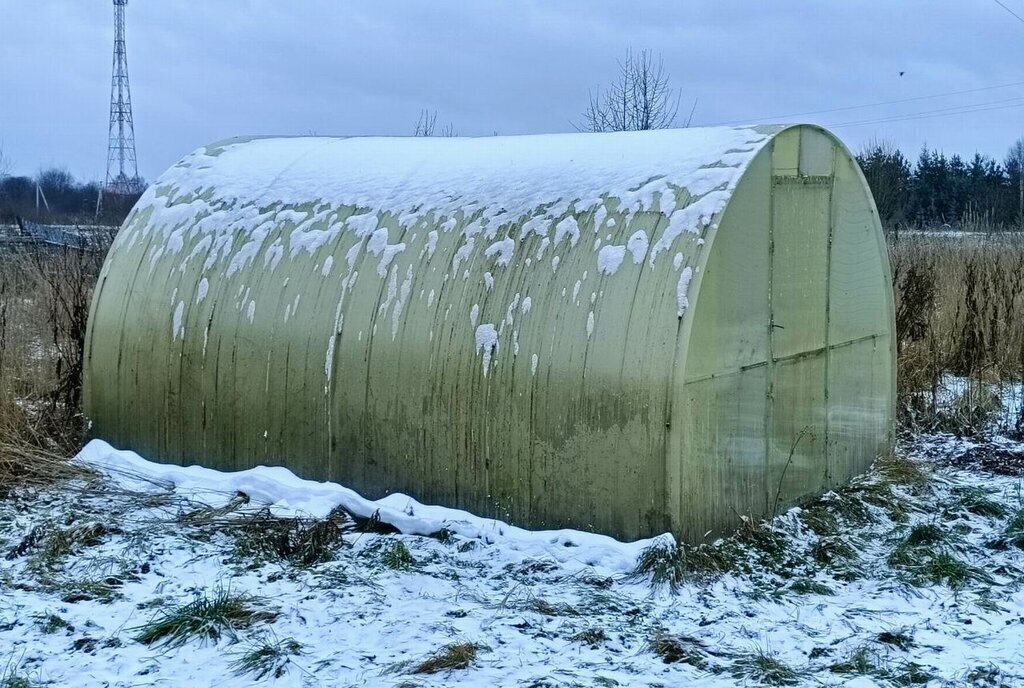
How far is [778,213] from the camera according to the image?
6766mm

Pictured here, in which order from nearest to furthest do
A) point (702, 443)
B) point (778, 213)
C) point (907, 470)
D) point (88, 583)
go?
point (88, 583)
point (702, 443)
point (778, 213)
point (907, 470)

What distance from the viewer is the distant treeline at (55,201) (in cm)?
3350

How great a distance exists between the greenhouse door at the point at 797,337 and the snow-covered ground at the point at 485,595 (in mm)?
287

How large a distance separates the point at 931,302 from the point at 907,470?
4.61m

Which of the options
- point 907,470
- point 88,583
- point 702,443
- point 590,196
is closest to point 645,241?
point 590,196

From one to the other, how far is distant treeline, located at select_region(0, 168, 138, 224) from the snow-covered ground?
23.6 metres

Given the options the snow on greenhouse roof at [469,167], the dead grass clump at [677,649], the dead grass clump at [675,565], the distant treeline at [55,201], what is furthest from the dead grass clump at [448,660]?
the distant treeline at [55,201]

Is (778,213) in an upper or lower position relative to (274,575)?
upper

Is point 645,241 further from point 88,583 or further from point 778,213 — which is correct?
point 88,583

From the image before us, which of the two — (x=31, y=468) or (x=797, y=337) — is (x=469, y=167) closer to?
(x=797, y=337)

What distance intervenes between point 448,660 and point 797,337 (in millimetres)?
3489

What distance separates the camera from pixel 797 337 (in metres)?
7.06

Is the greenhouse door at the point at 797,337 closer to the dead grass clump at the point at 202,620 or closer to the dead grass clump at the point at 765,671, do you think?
the dead grass clump at the point at 765,671

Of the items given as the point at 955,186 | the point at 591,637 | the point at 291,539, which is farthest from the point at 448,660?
the point at 955,186
